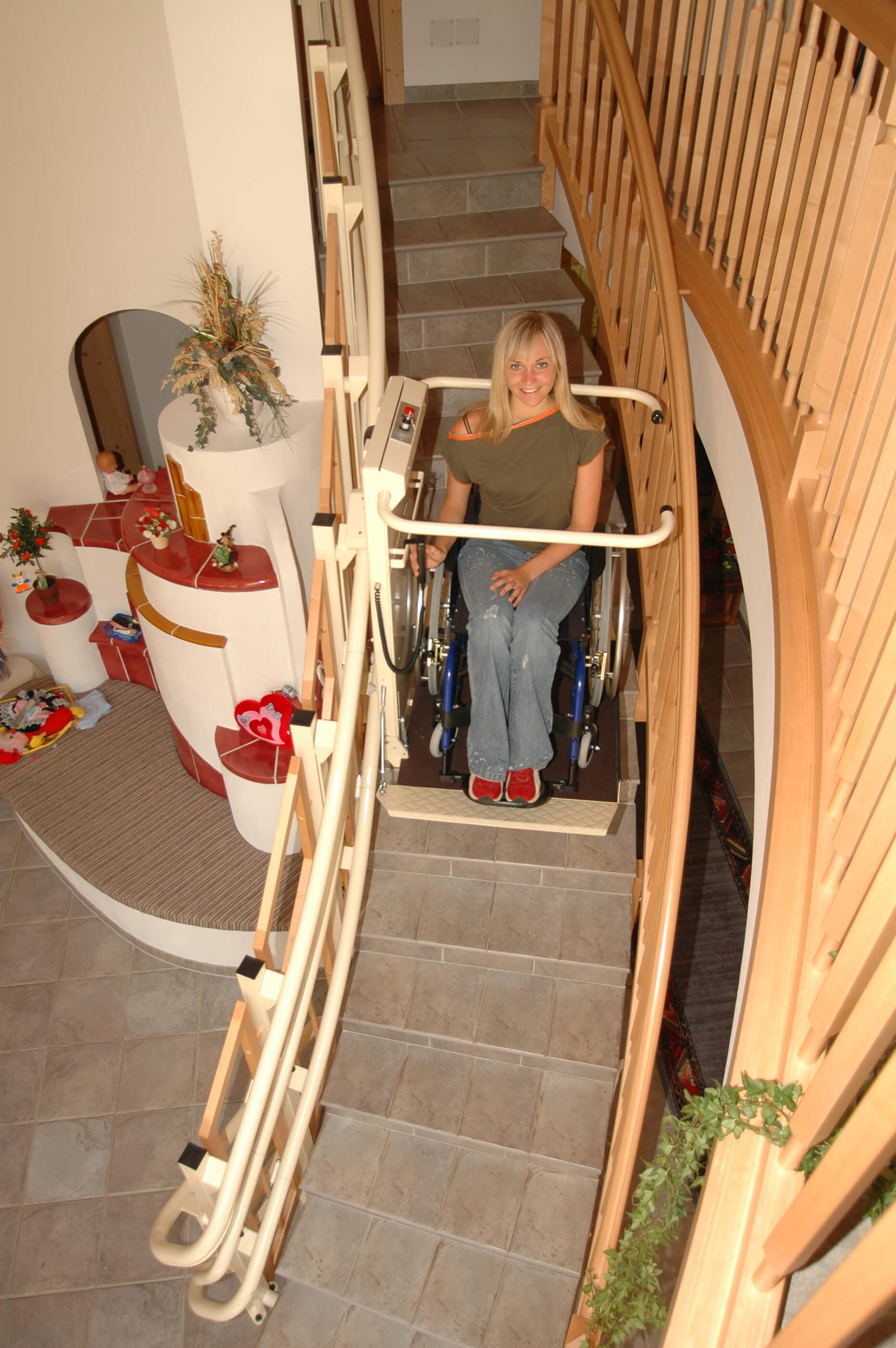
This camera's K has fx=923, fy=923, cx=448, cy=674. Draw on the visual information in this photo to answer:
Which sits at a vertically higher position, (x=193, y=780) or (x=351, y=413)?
(x=351, y=413)

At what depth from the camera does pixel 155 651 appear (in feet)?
15.6

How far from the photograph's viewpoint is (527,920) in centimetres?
315

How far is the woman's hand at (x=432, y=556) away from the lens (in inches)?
113

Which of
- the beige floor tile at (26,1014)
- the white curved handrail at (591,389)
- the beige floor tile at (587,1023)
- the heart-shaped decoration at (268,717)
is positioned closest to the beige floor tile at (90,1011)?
the beige floor tile at (26,1014)

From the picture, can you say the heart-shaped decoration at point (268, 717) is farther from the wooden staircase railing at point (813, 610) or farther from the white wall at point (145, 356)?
the white wall at point (145, 356)

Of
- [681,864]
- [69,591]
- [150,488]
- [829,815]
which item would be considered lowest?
[69,591]

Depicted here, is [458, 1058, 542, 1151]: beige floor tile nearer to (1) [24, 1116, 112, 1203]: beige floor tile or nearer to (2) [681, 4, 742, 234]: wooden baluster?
(1) [24, 1116, 112, 1203]: beige floor tile

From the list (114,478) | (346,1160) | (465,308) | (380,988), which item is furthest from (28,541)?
(346,1160)

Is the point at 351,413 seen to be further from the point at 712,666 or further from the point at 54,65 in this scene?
the point at 712,666

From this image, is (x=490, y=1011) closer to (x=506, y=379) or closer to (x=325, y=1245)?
(x=325, y=1245)

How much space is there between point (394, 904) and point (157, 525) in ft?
7.75

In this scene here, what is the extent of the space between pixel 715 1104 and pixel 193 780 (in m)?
4.09

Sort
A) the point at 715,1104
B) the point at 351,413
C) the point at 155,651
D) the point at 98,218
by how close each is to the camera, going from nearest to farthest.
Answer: the point at 715,1104 < the point at 351,413 < the point at 98,218 < the point at 155,651

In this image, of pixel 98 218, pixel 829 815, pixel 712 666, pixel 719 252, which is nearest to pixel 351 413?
pixel 719 252
